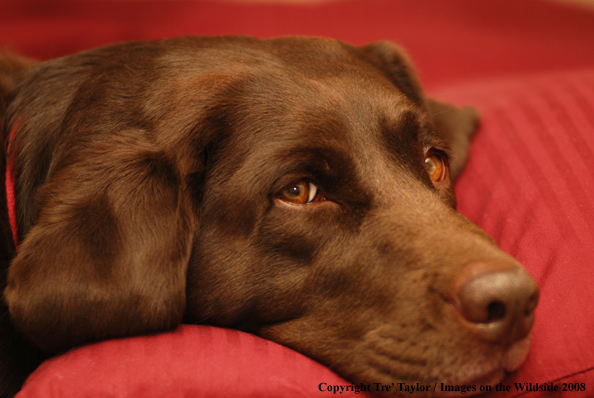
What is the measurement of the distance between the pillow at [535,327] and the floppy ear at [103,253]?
0.25ft

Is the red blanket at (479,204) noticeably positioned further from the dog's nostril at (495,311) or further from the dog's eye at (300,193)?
the dog's eye at (300,193)

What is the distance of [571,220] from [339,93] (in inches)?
34.2

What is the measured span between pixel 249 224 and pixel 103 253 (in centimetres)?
42

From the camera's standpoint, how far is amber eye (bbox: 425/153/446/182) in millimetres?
2008

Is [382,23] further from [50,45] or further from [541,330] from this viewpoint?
[541,330]

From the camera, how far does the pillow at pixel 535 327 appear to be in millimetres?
1385

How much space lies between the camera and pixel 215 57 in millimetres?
1856

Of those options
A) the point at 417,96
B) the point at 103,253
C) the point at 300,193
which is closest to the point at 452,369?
the point at 300,193

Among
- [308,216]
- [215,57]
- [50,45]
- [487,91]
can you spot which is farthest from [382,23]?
[308,216]

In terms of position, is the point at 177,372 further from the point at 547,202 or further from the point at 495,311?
the point at 547,202

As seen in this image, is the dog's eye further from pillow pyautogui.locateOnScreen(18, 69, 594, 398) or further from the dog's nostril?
the dog's nostril

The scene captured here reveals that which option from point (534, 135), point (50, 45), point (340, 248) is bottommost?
point (50, 45)

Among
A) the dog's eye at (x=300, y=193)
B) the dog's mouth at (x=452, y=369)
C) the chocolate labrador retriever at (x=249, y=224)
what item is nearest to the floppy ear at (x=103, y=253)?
the chocolate labrador retriever at (x=249, y=224)

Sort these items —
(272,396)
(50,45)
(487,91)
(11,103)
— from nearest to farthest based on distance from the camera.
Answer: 1. (272,396)
2. (11,103)
3. (487,91)
4. (50,45)
